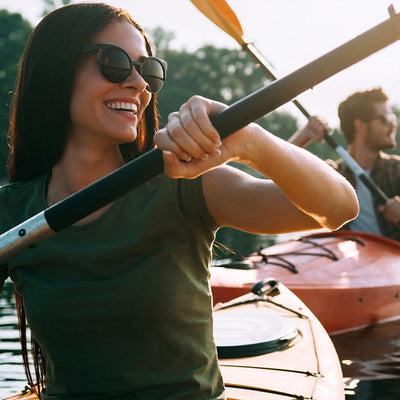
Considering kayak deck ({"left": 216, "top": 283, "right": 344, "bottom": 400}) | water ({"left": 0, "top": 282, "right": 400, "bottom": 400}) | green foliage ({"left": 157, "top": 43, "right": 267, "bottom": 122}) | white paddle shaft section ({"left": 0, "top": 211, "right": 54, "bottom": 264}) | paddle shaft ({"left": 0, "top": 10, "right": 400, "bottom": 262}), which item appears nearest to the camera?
paddle shaft ({"left": 0, "top": 10, "right": 400, "bottom": 262})

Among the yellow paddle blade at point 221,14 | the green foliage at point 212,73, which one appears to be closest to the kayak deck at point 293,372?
the yellow paddle blade at point 221,14

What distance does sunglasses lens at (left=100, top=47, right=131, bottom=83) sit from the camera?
5.12 ft

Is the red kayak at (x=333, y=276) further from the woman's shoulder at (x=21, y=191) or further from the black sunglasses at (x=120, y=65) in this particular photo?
the black sunglasses at (x=120, y=65)

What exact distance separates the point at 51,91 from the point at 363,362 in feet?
10.5

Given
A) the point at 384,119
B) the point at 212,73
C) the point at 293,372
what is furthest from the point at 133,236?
the point at 212,73

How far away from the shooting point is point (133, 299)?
4.68 ft

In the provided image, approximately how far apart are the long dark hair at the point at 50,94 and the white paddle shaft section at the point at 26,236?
59 cm

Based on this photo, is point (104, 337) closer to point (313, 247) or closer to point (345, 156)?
point (313, 247)

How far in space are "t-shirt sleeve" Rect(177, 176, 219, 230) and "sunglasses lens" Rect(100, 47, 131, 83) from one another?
1.10 ft

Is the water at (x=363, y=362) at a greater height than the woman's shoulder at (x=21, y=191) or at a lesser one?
lesser

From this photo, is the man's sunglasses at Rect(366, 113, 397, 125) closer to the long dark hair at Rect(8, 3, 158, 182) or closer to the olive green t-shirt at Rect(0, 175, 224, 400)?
the long dark hair at Rect(8, 3, 158, 182)

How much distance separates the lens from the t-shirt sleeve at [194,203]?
1.42 meters

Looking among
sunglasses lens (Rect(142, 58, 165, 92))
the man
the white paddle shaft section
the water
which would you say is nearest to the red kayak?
the water

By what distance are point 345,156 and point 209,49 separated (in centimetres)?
4355
